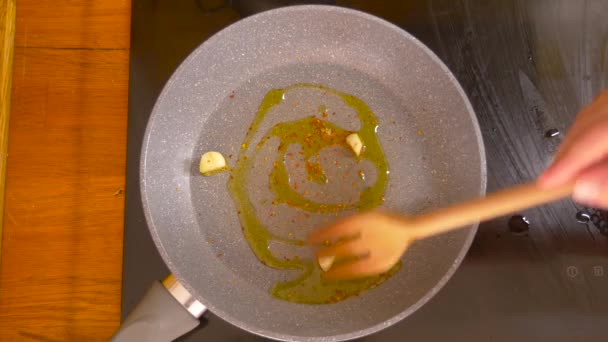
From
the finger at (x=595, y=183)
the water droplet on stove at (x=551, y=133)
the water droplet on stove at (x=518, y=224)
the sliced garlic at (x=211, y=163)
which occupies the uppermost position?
the finger at (x=595, y=183)

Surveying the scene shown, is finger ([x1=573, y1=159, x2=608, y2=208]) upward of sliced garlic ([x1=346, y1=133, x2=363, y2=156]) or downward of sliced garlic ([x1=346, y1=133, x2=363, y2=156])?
upward

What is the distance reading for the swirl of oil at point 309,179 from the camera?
78cm

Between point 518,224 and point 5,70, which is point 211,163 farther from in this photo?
point 518,224

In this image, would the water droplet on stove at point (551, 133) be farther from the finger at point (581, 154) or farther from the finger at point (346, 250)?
the finger at point (346, 250)

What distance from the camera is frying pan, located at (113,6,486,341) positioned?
74 cm

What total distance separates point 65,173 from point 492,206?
1.98ft

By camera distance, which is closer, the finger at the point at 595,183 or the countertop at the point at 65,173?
the finger at the point at 595,183

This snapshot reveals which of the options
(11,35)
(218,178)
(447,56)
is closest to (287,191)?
(218,178)

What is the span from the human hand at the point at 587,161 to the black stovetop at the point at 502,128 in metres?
0.20

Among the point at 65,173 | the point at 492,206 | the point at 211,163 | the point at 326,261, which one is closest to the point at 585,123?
the point at 492,206

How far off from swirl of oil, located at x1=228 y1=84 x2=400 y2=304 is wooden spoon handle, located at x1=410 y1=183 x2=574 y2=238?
14 cm

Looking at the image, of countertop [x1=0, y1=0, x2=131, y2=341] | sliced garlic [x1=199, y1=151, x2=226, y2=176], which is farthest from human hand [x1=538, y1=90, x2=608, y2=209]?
countertop [x1=0, y1=0, x2=131, y2=341]

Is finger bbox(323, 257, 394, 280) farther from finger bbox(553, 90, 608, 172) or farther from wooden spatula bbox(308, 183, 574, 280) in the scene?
finger bbox(553, 90, 608, 172)

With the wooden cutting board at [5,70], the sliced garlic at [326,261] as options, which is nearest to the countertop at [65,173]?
the wooden cutting board at [5,70]
